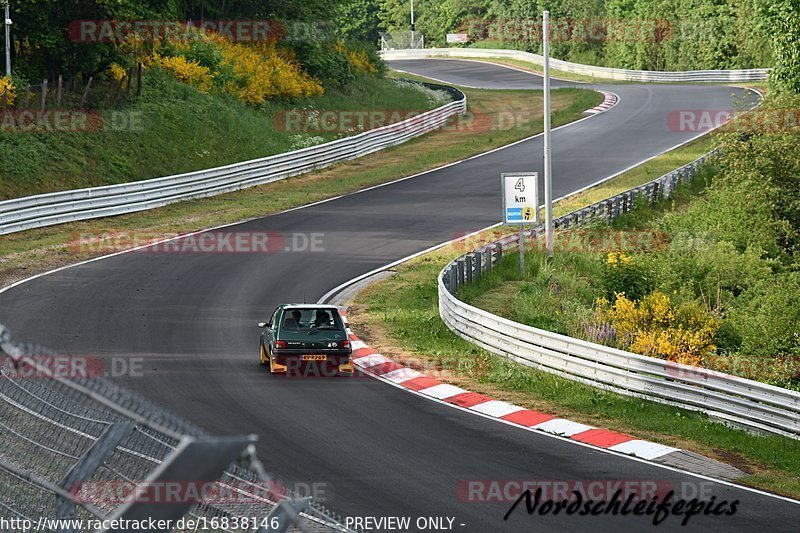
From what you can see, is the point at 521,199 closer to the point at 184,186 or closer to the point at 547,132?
the point at 547,132

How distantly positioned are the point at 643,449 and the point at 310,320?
6.92m

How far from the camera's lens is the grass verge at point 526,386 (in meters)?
15.4

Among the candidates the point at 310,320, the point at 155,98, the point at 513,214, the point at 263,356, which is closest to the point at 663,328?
the point at 513,214

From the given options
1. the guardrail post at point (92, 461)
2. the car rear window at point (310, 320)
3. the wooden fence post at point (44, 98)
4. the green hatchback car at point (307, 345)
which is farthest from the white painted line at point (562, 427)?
the wooden fence post at point (44, 98)

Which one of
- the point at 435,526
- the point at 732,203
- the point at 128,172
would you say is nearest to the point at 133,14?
the point at 128,172

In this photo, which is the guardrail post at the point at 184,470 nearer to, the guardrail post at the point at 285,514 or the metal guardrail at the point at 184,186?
the guardrail post at the point at 285,514

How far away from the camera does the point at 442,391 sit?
18438 mm

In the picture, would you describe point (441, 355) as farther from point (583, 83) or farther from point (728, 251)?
point (583, 83)

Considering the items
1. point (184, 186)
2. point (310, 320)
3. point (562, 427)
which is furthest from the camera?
point (184, 186)

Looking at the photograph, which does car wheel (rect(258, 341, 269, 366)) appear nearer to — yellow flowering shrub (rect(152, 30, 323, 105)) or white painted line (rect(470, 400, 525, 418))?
white painted line (rect(470, 400, 525, 418))

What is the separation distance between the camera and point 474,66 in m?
91.2

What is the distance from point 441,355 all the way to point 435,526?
372 inches

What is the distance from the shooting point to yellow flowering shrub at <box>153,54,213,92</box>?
151 ft

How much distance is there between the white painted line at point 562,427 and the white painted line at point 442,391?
6.97 feet
